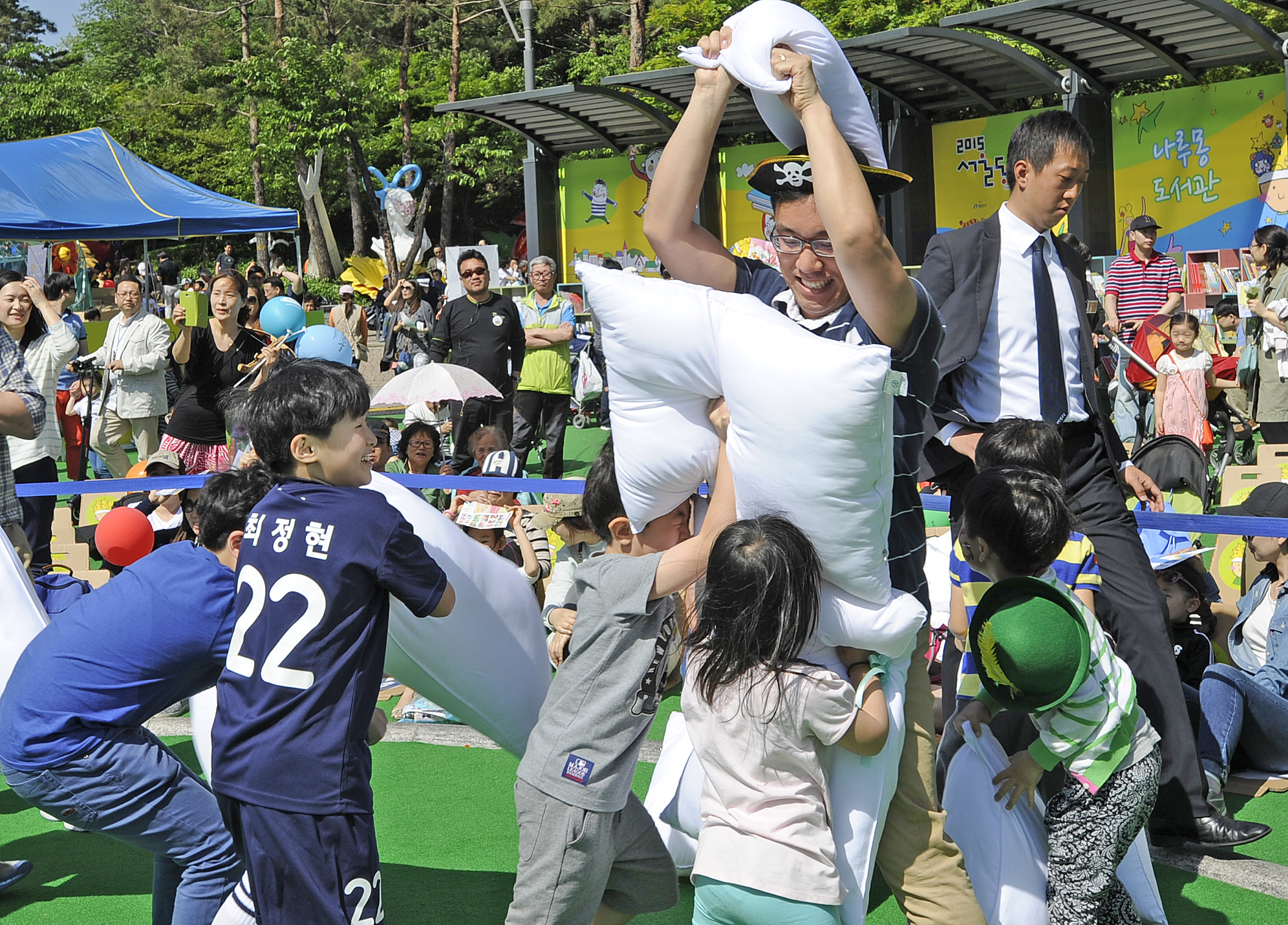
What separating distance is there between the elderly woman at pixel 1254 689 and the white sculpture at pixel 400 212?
101ft

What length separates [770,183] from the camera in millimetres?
2283

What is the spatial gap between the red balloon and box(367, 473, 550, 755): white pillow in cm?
354

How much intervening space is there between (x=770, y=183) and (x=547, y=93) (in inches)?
556

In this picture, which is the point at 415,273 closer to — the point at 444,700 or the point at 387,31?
the point at 387,31

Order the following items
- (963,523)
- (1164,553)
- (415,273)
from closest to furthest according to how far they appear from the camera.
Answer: (963,523) → (1164,553) → (415,273)

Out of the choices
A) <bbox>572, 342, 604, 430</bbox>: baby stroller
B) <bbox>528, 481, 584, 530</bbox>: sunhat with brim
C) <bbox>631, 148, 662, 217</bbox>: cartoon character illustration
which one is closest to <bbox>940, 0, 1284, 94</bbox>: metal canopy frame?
<bbox>631, 148, 662, 217</bbox>: cartoon character illustration

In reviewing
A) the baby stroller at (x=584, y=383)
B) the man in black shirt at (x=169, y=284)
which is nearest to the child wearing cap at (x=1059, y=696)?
the baby stroller at (x=584, y=383)

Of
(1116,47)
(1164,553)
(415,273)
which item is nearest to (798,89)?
(1164,553)

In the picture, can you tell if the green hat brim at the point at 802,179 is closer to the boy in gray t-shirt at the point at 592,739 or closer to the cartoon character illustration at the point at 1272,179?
the boy in gray t-shirt at the point at 592,739

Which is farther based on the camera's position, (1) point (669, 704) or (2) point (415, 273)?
(2) point (415, 273)

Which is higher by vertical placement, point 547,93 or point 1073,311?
point 547,93

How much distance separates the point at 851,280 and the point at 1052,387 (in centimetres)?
145

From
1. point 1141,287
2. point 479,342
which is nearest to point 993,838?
point 479,342

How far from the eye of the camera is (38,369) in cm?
756
